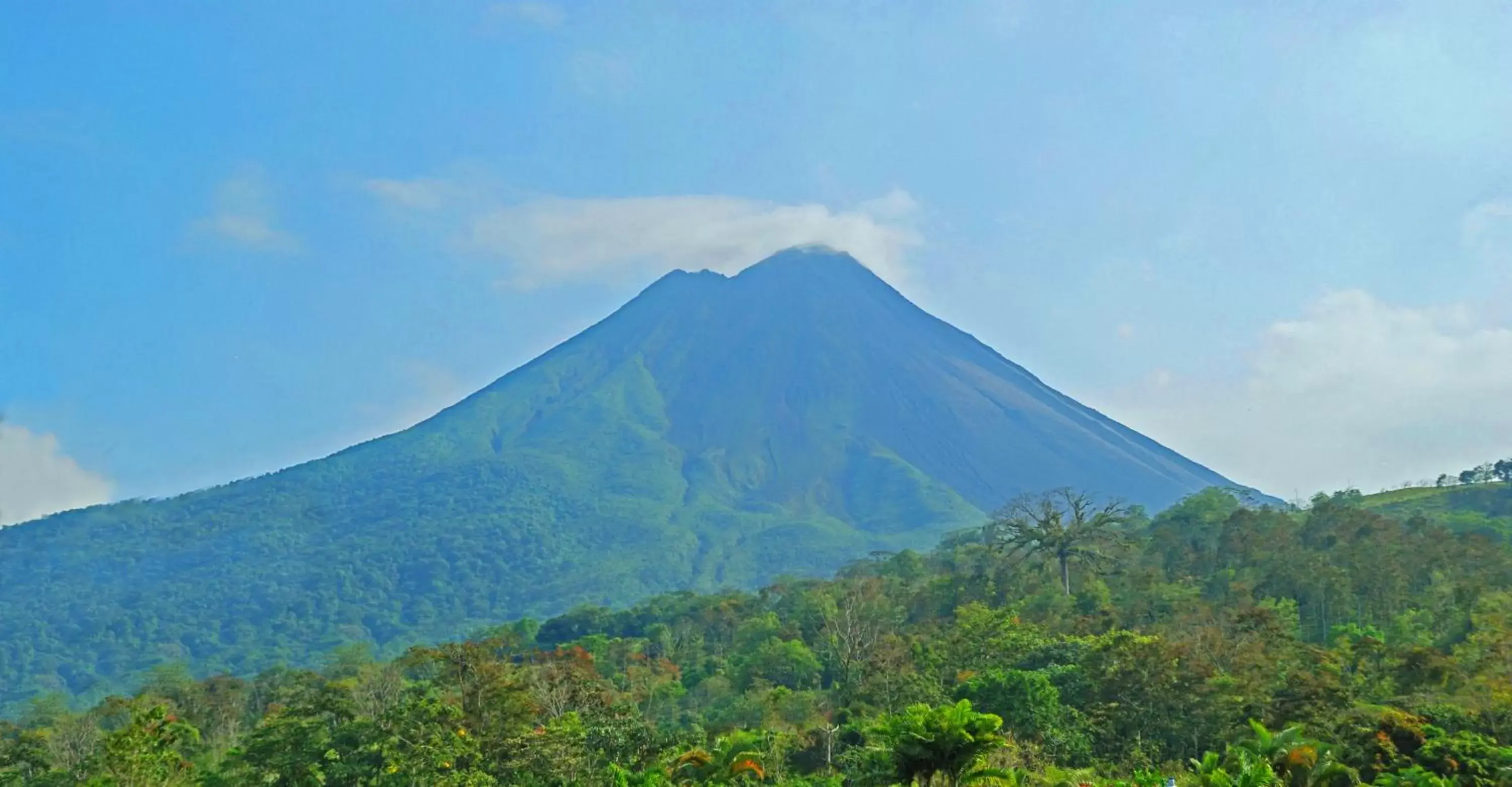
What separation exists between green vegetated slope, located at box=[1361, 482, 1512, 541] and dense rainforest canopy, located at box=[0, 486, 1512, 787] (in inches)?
135

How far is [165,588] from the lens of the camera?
12462 cm

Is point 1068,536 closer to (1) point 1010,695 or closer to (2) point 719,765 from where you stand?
(1) point 1010,695

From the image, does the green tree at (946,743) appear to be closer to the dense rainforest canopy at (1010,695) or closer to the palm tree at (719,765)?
the dense rainforest canopy at (1010,695)

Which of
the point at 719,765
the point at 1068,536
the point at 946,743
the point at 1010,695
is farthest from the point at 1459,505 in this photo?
the point at 946,743

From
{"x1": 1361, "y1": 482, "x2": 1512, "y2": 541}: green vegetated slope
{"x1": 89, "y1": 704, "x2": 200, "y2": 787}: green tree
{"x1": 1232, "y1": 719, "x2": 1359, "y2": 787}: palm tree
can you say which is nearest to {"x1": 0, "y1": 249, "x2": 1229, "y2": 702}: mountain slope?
{"x1": 1361, "y1": 482, "x2": 1512, "y2": 541}: green vegetated slope

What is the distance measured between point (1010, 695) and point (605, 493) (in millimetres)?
108903

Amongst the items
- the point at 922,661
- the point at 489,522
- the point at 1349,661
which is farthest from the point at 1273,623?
the point at 489,522

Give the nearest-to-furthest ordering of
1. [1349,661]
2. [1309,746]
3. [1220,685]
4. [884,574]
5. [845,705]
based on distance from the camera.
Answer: [1309,746], [1220,685], [1349,661], [845,705], [884,574]

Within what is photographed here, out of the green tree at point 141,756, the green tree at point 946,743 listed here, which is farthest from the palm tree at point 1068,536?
the green tree at point 141,756

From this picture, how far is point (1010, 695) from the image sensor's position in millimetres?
25703

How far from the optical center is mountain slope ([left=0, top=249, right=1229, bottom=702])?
11112 centimetres

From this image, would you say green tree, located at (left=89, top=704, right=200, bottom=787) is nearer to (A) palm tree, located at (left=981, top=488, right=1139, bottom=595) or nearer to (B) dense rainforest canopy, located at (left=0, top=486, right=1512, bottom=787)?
(B) dense rainforest canopy, located at (left=0, top=486, right=1512, bottom=787)

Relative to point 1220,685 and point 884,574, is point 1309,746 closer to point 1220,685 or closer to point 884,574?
point 1220,685

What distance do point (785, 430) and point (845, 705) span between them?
114629 millimetres
